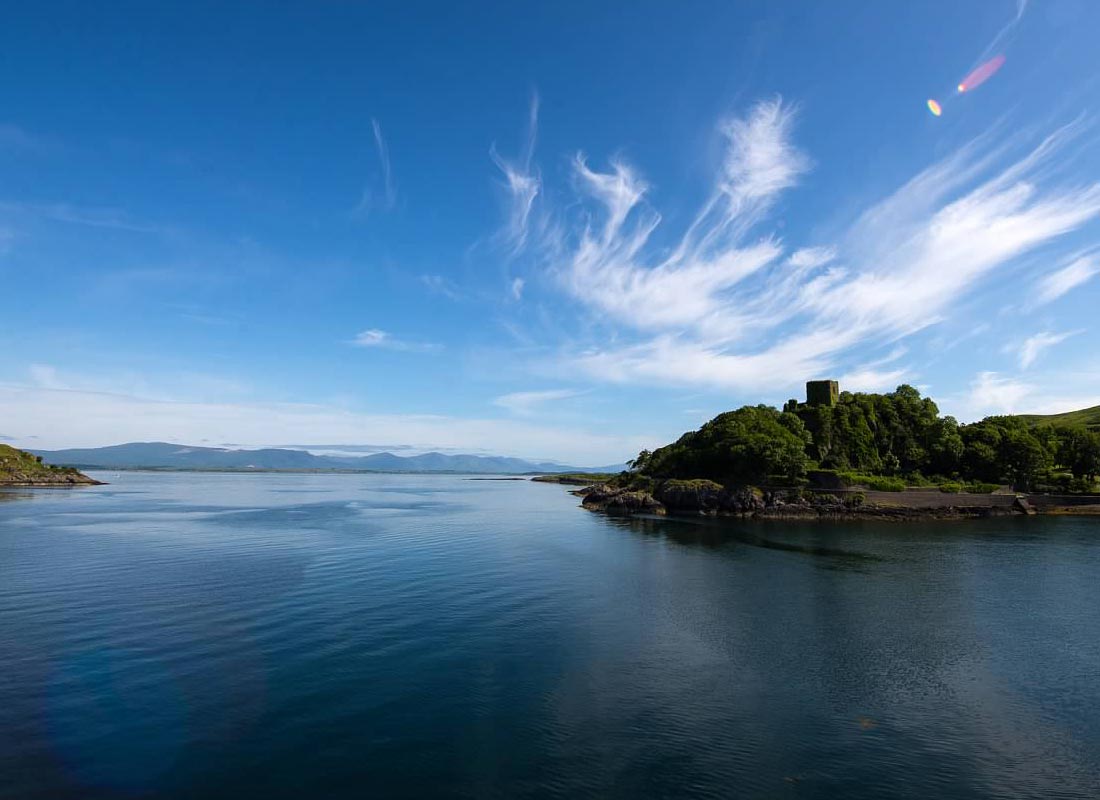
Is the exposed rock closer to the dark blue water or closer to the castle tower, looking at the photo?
the castle tower

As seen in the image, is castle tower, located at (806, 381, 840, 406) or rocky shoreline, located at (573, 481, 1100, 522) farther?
castle tower, located at (806, 381, 840, 406)

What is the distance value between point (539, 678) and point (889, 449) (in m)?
124

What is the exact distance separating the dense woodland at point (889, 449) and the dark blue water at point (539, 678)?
5532 cm

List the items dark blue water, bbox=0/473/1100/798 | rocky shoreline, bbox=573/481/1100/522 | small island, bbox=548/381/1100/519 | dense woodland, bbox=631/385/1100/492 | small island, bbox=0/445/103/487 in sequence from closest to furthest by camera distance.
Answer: dark blue water, bbox=0/473/1100/798 → rocky shoreline, bbox=573/481/1100/522 → small island, bbox=548/381/1100/519 → dense woodland, bbox=631/385/1100/492 → small island, bbox=0/445/103/487

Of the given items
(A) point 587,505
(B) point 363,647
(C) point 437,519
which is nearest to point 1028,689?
(B) point 363,647

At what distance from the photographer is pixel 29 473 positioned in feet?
577

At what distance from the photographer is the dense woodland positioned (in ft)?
350

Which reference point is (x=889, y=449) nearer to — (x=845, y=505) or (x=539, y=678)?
(x=845, y=505)

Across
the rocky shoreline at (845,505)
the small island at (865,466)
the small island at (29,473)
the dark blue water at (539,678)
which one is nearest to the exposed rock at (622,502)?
the small island at (865,466)

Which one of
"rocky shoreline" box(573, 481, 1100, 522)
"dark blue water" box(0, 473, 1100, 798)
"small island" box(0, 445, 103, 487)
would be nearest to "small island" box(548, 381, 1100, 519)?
"rocky shoreline" box(573, 481, 1100, 522)

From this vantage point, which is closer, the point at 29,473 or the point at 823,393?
the point at 823,393

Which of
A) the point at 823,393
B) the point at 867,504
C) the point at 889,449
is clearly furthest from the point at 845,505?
the point at 823,393

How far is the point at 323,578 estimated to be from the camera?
43.2 meters

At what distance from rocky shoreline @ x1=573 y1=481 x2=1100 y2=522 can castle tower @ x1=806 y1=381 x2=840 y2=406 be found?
115ft
